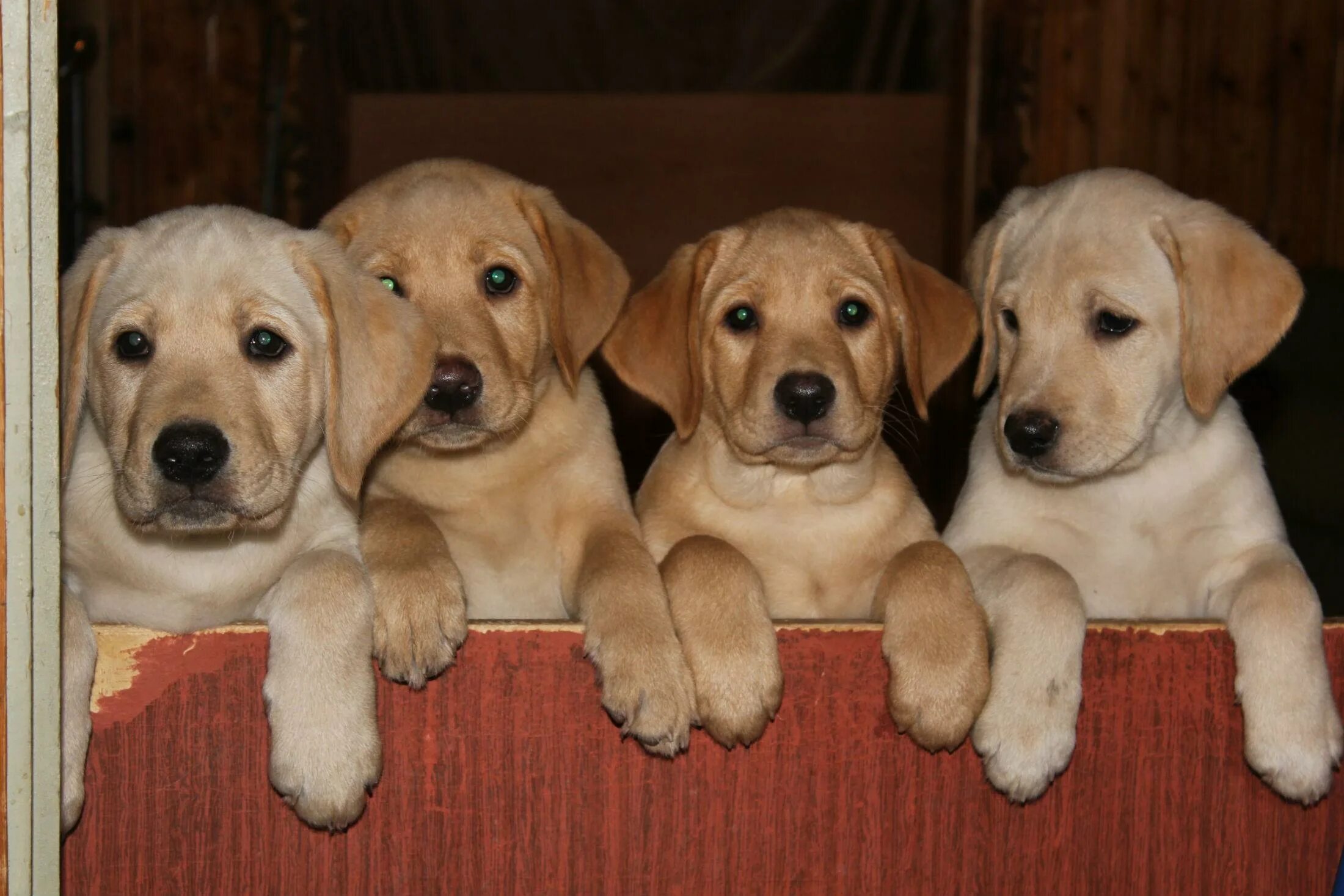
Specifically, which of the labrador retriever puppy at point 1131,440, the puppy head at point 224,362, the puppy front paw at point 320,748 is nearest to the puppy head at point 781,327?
the labrador retriever puppy at point 1131,440

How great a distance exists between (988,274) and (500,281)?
1.41m

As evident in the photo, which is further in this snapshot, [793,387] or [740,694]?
[793,387]

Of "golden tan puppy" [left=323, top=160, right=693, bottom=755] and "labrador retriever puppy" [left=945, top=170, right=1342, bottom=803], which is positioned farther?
"golden tan puppy" [left=323, top=160, right=693, bottom=755]

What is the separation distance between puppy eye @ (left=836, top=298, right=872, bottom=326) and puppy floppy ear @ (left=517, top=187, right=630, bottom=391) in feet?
2.04

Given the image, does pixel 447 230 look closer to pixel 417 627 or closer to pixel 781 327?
pixel 781 327

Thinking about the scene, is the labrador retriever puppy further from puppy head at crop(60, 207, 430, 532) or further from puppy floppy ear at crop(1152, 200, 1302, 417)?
puppy head at crop(60, 207, 430, 532)

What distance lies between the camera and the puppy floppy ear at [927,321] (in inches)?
162

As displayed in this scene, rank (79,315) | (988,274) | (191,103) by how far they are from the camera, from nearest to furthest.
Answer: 1. (79,315)
2. (988,274)
3. (191,103)

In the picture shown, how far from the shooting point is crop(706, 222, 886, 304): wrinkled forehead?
4.09 m

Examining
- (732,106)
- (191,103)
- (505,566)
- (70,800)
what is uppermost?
(70,800)

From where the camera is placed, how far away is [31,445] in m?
2.44

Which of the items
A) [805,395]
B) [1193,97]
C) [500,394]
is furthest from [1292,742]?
[1193,97]

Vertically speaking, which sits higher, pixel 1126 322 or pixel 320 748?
pixel 1126 322

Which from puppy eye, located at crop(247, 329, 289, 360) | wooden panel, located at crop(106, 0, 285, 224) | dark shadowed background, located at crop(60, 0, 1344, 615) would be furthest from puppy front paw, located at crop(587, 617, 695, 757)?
wooden panel, located at crop(106, 0, 285, 224)
